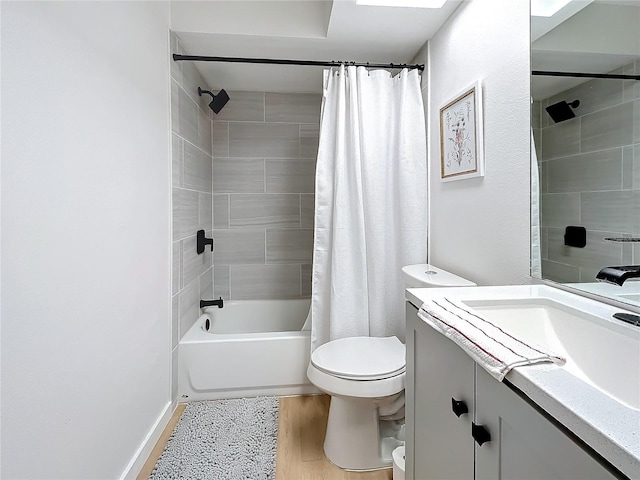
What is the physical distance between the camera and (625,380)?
32.1 inches

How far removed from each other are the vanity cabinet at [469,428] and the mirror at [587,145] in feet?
1.60

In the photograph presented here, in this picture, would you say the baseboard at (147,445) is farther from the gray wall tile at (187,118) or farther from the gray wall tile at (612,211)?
the gray wall tile at (612,211)

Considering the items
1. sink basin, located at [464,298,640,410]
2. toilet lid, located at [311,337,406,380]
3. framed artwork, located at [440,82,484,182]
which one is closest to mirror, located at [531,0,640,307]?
sink basin, located at [464,298,640,410]

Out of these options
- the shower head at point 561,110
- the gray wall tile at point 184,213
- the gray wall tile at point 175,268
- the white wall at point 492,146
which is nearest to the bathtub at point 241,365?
the gray wall tile at point 175,268

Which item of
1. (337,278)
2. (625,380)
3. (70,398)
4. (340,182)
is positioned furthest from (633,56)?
(70,398)

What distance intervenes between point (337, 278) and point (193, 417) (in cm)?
109

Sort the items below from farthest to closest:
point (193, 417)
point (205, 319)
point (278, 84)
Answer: point (278, 84) < point (205, 319) < point (193, 417)

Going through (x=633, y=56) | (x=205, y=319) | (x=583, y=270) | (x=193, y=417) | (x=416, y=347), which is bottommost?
(x=193, y=417)

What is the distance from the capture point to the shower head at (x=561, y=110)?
46.4 inches

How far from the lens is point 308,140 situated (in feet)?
10.3

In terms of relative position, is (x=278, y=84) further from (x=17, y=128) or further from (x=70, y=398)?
(x=70, y=398)

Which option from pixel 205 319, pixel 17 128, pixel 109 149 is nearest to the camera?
pixel 17 128

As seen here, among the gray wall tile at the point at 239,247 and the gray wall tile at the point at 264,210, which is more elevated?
the gray wall tile at the point at 264,210

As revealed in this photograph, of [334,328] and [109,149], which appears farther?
[334,328]
